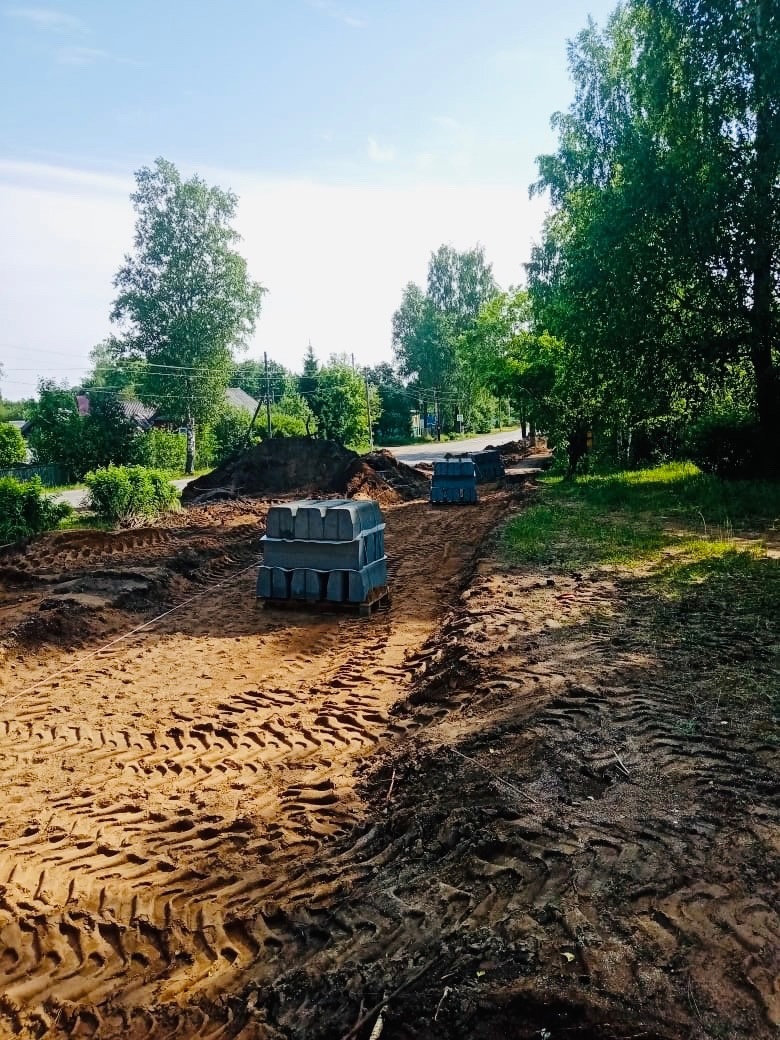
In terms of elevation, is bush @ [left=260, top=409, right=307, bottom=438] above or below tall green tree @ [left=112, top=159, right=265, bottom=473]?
below

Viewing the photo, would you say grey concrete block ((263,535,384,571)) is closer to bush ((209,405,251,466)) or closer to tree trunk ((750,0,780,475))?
tree trunk ((750,0,780,475))

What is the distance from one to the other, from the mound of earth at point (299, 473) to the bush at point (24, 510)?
6729 millimetres

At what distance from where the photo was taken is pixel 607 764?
427cm

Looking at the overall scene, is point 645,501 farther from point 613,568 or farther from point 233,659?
point 233,659

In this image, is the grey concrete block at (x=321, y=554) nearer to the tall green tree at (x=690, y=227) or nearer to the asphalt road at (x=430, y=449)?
the tall green tree at (x=690, y=227)

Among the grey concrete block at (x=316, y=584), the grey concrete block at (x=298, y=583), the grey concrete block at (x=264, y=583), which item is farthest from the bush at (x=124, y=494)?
the grey concrete block at (x=316, y=584)

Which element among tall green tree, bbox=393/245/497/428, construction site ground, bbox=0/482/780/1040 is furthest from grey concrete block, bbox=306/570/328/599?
tall green tree, bbox=393/245/497/428

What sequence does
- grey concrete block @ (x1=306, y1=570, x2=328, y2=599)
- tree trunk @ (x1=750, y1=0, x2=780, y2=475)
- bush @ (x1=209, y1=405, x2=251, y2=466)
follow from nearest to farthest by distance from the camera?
grey concrete block @ (x1=306, y1=570, x2=328, y2=599), tree trunk @ (x1=750, y1=0, x2=780, y2=475), bush @ (x1=209, y1=405, x2=251, y2=466)

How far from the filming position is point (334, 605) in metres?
9.64

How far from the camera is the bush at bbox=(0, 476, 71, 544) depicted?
627 inches

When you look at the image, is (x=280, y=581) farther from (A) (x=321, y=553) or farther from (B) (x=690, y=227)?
(B) (x=690, y=227)

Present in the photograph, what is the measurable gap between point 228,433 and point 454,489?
20.8m

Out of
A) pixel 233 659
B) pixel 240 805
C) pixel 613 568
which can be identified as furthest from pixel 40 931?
pixel 613 568

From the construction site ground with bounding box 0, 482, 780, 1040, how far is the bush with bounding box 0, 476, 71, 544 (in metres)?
8.77
